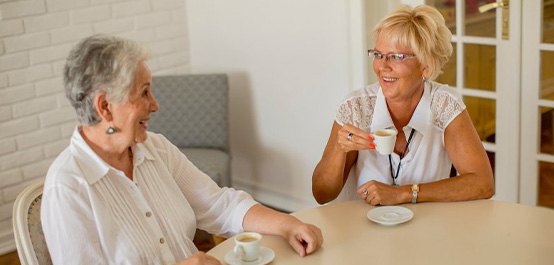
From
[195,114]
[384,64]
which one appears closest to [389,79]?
[384,64]

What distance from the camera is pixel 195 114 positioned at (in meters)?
4.29

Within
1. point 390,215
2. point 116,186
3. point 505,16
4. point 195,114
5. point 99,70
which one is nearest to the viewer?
point 99,70

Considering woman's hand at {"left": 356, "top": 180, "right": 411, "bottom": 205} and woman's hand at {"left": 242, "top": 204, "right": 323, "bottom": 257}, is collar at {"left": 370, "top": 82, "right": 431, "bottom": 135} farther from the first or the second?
woman's hand at {"left": 242, "top": 204, "right": 323, "bottom": 257}

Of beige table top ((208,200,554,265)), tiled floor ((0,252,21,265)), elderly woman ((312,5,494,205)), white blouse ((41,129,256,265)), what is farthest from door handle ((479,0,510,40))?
tiled floor ((0,252,21,265))

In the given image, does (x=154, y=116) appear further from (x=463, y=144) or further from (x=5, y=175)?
(x=463, y=144)

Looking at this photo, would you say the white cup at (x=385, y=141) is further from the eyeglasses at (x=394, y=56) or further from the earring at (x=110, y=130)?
the earring at (x=110, y=130)

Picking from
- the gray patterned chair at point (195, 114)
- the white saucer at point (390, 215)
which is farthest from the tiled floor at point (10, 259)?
the white saucer at point (390, 215)

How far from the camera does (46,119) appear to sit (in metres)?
4.15

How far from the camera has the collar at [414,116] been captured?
2.70 m

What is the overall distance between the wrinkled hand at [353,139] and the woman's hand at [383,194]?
0.11m

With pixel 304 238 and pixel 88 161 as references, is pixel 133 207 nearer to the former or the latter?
pixel 88 161

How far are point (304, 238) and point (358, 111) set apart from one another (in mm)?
690

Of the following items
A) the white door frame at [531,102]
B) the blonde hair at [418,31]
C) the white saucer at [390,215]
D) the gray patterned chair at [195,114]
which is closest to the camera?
the white saucer at [390,215]

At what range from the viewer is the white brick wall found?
399 cm
